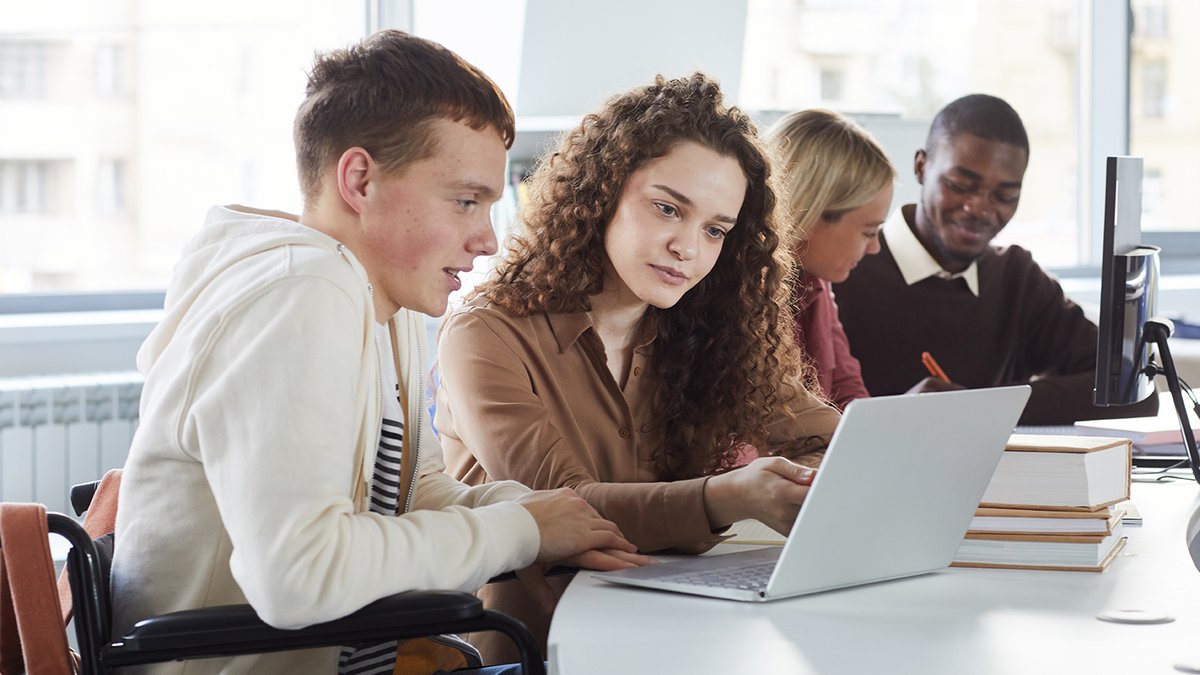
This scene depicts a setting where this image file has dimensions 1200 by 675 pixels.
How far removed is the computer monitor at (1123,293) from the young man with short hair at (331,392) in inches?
22.4

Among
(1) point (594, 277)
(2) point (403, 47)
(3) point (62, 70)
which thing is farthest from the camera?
(3) point (62, 70)

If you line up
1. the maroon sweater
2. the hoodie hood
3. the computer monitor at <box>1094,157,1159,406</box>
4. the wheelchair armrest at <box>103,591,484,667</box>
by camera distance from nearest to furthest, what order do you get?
the wheelchair armrest at <box>103,591,484,667</box> < the hoodie hood < the computer monitor at <box>1094,157,1159,406</box> < the maroon sweater

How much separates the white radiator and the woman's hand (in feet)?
7.66

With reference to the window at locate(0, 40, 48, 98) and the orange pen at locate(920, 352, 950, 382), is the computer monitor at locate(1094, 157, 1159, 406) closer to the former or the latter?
the orange pen at locate(920, 352, 950, 382)

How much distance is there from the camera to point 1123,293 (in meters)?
1.47

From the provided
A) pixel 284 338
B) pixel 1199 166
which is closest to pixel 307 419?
pixel 284 338

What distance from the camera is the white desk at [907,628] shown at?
3.29ft

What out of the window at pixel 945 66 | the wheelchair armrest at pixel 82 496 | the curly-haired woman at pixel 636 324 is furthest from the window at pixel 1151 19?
the wheelchair armrest at pixel 82 496

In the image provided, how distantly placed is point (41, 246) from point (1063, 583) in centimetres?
309

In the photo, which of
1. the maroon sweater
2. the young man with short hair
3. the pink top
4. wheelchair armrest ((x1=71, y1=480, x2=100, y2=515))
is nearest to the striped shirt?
the young man with short hair

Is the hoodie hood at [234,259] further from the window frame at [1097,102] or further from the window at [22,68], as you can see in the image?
the window frame at [1097,102]

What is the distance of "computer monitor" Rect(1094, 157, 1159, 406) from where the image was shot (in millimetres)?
1466

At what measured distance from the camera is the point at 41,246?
365 centimetres

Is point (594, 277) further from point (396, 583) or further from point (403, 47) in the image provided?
point (396, 583)
